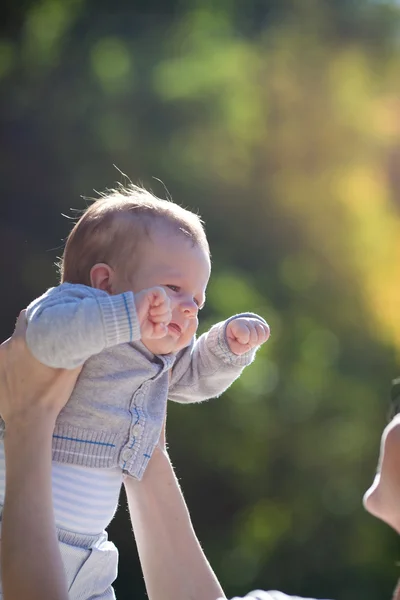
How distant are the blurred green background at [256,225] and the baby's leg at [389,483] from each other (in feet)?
9.23

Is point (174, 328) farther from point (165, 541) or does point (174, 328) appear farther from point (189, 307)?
point (165, 541)

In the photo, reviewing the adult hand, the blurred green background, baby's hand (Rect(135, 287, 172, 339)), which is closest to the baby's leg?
baby's hand (Rect(135, 287, 172, 339))

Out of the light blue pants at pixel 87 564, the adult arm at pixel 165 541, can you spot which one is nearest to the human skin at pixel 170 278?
the adult arm at pixel 165 541

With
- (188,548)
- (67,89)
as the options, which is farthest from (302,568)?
(188,548)

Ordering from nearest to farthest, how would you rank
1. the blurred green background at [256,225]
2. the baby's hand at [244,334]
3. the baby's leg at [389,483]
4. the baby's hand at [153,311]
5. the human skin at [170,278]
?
the baby's leg at [389,483] < the baby's hand at [153,311] < the human skin at [170,278] < the baby's hand at [244,334] < the blurred green background at [256,225]

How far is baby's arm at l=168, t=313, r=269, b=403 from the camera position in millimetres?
1536

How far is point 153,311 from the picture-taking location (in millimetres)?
1232

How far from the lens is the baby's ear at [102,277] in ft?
4.56

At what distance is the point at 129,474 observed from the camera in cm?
138

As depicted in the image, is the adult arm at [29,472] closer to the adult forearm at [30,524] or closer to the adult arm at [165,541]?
the adult forearm at [30,524]

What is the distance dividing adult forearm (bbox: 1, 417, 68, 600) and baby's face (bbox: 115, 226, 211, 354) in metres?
0.29

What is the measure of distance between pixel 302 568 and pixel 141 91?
2510 mm

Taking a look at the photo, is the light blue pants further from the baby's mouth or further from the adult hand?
the baby's mouth

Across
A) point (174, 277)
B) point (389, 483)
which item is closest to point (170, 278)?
point (174, 277)
